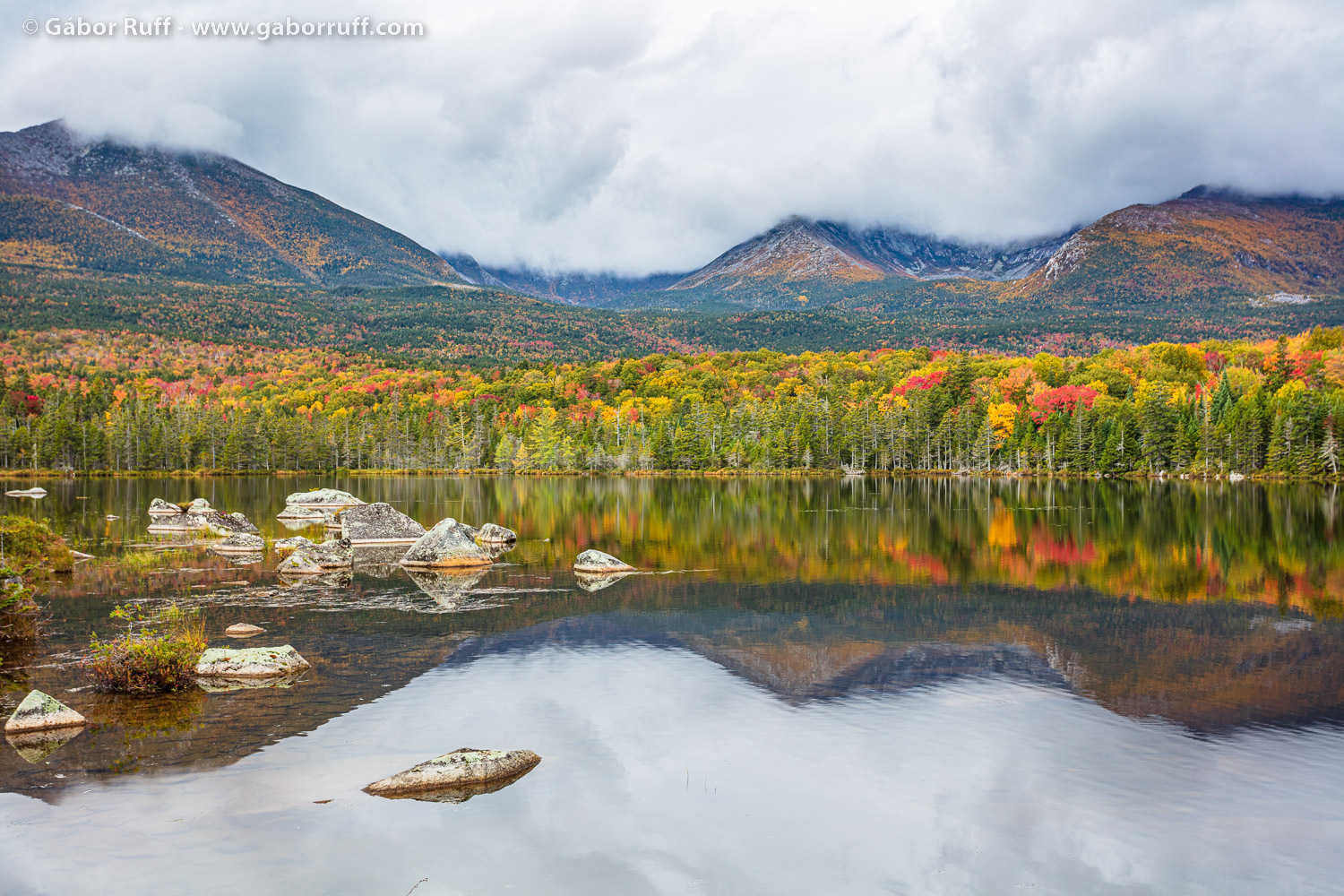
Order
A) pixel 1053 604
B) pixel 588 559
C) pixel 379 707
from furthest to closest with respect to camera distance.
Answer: pixel 588 559
pixel 1053 604
pixel 379 707

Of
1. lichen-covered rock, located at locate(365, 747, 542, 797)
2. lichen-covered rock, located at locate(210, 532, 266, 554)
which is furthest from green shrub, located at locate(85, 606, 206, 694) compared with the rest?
lichen-covered rock, located at locate(210, 532, 266, 554)

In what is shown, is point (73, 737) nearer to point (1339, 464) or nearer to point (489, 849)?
point (489, 849)

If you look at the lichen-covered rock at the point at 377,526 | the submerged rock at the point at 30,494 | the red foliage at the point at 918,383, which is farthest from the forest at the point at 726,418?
the lichen-covered rock at the point at 377,526

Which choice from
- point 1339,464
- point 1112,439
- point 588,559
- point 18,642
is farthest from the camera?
point 1112,439

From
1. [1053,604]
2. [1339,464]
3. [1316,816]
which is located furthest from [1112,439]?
[1316,816]

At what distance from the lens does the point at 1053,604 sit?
23875 mm

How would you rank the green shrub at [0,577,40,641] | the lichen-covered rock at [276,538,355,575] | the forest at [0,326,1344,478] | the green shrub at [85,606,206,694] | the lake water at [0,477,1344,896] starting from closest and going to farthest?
1. the lake water at [0,477,1344,896]
2. the green shrub at [85,606,206,694]
3. the green shrub at [0,577,40,641]
4. the lichen-covered rock at [276,538,355,575]
5. the forest at [0,326,1344,478]

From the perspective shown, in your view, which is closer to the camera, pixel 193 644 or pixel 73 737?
pixel 73 737

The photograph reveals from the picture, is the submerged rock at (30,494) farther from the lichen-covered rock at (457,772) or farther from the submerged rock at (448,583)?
the lichen-covered rock at (457,772)

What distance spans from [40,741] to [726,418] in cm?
13742

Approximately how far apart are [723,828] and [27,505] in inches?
2617

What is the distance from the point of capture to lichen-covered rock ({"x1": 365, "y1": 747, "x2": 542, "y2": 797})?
1056 cm

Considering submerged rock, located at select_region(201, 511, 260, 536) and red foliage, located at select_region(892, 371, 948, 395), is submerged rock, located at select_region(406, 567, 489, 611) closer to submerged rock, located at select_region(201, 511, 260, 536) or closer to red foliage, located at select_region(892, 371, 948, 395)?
submerged rock, located at select_region(201, 511, 260, 536)

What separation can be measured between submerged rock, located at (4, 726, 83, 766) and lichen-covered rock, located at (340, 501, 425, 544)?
24.0 metres
